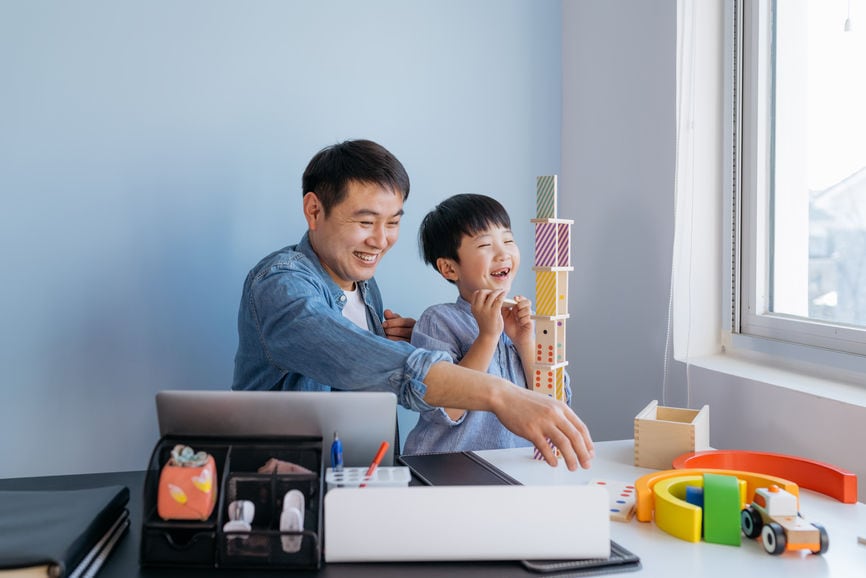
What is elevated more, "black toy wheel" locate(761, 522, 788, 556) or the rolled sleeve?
the rolled sleeve

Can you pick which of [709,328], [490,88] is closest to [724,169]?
[709,328]

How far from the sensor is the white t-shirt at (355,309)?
1821 mm

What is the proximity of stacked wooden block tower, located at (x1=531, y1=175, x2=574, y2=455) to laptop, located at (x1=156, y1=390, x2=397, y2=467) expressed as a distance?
0.43m

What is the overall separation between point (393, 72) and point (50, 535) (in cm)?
160

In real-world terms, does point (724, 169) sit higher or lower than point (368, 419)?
higher

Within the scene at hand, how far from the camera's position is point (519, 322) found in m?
1.74

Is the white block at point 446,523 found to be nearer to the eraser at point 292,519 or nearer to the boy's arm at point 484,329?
the eraser at point 292,519

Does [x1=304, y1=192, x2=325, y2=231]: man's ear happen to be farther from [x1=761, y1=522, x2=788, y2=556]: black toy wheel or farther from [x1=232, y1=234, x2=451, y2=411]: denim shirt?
[x1=761, y1=522, x2=788, y2=556]: black toy wheel

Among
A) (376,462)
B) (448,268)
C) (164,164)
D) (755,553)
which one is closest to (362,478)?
(376,462)

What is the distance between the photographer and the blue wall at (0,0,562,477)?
181 cm

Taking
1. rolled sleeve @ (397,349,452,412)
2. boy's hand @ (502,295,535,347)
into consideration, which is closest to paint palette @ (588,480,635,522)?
rolled sleeve @ (397,349,452,412)

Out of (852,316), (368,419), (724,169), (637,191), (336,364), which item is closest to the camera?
(368,419)

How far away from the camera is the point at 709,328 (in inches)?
74.1

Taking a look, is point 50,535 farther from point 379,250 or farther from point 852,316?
point 852,316
